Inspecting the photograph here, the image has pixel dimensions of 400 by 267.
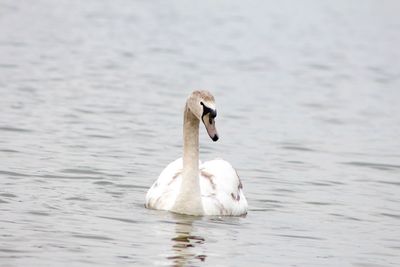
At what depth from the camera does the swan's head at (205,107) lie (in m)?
12.9

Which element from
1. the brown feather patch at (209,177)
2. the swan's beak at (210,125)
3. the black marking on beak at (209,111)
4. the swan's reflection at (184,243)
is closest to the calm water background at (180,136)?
the swan's reflection at (184,243)

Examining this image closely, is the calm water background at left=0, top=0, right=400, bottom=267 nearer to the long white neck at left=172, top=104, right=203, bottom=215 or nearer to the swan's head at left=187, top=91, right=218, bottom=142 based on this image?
the long white neck at left=172, top=104, right=203, bottom=215

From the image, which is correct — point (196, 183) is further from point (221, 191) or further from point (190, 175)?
point (221, 191)

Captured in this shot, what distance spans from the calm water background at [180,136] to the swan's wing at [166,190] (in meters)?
0.25

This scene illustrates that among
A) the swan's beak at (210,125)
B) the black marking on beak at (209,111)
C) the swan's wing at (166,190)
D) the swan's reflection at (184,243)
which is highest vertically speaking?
the black marking on beak at (209,111)

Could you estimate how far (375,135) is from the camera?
20.4m

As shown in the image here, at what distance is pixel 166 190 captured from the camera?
535 inches

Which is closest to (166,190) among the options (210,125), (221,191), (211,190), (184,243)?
(211,190)

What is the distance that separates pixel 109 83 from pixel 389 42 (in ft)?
48.5

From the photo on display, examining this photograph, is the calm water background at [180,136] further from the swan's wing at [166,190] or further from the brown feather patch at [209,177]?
the brown feather patch at [209,177]

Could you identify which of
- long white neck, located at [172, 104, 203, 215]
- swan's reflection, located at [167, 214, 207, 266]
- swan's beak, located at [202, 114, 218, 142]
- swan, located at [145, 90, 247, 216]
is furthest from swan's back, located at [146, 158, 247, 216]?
swan's beak, located at [202, 114, 218, 142]

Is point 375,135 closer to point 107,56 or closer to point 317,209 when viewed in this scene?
point 317,209

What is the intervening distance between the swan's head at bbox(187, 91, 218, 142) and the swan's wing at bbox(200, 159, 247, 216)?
0.80 metres

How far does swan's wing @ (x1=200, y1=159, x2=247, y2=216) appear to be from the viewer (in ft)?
43.5
